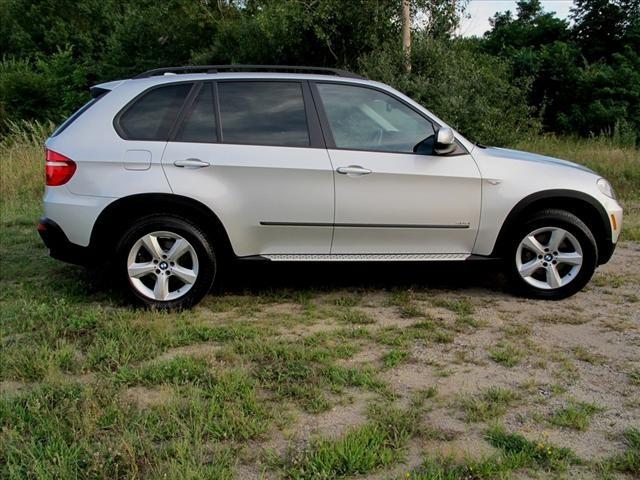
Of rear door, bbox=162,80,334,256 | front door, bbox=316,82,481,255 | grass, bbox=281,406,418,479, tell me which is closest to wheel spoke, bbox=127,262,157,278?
rear door, bbox=162,80,334,256

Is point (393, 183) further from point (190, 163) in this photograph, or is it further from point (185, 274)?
point (185, 274)

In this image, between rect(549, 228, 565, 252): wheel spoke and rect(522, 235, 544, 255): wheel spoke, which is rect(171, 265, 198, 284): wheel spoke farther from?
rect(549, 228, 565, 252): wheel spoke

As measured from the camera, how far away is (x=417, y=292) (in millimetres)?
5195

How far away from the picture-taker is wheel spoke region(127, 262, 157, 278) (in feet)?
15.1

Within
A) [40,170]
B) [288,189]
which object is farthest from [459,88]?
[288,189]

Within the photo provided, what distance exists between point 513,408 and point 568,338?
1.23 metres

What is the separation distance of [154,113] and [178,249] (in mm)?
1071

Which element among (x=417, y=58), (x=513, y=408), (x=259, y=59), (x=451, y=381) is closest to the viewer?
(x=513, y=408)

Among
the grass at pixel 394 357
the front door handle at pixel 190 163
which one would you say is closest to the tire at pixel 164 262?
the front door handle at pixel 190 163

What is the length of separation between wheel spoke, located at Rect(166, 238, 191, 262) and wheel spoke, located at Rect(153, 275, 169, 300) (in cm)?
16

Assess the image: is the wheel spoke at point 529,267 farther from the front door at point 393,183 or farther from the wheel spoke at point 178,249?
the wheel spoke at point 178,249

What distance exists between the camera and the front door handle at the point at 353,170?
466cm

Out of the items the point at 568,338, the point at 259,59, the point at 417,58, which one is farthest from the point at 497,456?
the point at 259,59

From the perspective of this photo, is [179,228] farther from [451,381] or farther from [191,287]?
[451,381]
